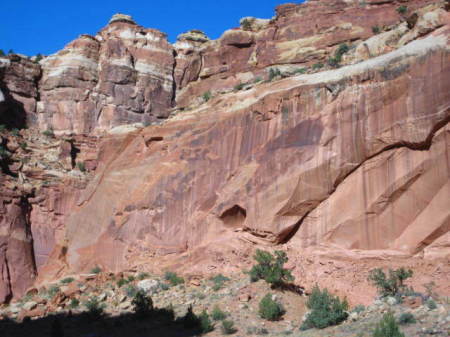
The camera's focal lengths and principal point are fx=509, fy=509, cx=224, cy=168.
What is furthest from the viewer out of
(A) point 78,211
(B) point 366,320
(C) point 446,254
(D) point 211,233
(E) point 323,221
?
(A) point 78,211

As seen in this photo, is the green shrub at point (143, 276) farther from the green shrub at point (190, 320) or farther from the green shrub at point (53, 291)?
the green shrub at point (190, 320)

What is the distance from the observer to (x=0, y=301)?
2641 centimetres

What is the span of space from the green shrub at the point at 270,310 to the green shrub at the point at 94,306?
630 centimetres

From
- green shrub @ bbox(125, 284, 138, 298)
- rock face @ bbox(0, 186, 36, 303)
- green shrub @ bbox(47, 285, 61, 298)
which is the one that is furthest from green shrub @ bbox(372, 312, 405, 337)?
rock face @ bbox(0, 186, 36, 303)

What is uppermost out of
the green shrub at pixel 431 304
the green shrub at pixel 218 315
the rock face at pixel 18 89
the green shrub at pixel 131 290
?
the rock face at pixel 18 89

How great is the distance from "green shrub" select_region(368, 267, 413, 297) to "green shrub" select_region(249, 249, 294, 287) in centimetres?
317

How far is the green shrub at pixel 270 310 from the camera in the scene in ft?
54.4

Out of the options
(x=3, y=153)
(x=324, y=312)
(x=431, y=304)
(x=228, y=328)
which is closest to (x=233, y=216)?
(x=228, y=328)

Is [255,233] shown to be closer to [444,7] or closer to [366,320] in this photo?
[366,320]

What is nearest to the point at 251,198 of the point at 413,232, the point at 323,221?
the point at 323,221

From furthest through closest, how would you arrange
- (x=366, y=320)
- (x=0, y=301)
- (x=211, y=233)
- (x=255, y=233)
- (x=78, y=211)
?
(x=78, y=211) < (x=0, y=301) < (x=211, y=233) < (x=255, y=233) < (x=366, y=320)

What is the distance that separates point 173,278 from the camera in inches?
840

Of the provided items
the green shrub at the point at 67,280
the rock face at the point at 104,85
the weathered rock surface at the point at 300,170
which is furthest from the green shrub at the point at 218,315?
the rock face at the point at 104,85

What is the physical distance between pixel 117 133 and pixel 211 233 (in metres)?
10.9
